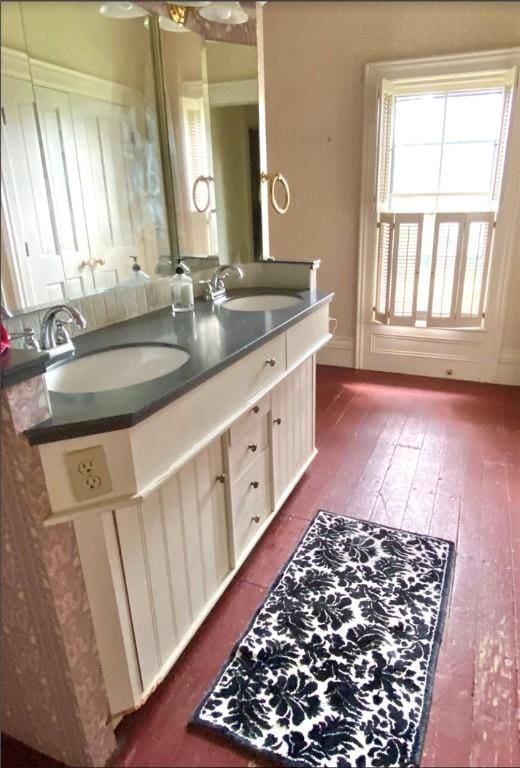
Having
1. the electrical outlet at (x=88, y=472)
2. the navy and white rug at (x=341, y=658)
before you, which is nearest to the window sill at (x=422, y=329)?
the navy and white rug at (x=341, y=658)

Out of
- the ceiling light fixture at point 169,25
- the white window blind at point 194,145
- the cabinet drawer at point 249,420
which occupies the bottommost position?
the cabinet drawer at point 249,420

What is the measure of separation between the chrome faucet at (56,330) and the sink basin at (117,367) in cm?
6

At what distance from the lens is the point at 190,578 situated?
140 centimetres

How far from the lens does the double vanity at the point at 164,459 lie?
3.23ft

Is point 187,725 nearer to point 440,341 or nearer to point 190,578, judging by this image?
point 190,578

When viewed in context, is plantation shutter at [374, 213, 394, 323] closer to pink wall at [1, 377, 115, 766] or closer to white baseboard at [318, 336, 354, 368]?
white baseboard at [318, 336, 354, 368]

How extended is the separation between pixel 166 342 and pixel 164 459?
0.45m

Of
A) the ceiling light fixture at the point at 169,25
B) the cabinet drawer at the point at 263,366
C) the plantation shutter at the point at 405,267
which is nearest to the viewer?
the cabinet drawer at the point at 263,366

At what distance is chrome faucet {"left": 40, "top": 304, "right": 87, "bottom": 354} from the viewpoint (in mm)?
1218

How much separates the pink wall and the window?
2.91m

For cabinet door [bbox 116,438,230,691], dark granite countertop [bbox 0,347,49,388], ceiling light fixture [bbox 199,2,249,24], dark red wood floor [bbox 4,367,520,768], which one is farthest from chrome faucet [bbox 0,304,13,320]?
ceiling light fixture [bbox 199,2,249,24]

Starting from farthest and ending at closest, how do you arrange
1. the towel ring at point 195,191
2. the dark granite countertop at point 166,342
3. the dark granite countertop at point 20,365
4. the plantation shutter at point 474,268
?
the plantation shutter at point 474,268 → the towel ring at point 195,191 → the dark granite countertop at point 166,342 → the dark granite countertop at point 20,365

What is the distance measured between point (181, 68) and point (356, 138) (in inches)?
64.6

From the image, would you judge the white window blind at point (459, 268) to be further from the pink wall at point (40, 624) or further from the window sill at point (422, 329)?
the pink wall at point (40, 624)
